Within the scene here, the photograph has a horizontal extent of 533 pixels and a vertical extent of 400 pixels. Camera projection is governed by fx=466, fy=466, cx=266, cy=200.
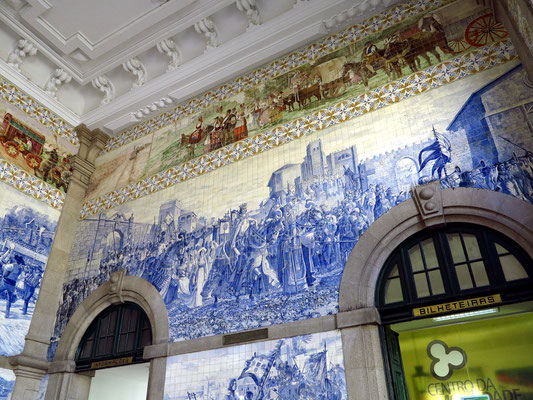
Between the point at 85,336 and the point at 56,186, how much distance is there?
3.24 metres

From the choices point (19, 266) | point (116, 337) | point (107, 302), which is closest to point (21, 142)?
point (19, 266)

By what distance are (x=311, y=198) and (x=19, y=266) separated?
5.60 m

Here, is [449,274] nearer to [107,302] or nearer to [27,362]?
[107,302]

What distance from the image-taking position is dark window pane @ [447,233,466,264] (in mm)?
5777

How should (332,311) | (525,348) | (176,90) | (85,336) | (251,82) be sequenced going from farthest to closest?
1. (176,90)
2. (251,82)
3. (85,336)
4. (525,348)
5. (332,311)

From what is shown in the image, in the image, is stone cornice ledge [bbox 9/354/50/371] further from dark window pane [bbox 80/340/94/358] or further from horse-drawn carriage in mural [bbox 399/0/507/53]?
horse-drawn carriage in mural [bbox 399/0/507/53]

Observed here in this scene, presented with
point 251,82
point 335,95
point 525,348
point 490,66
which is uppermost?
point 251,82

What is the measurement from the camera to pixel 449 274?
18.8ft

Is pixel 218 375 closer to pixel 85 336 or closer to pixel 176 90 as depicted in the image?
pixel 85 336

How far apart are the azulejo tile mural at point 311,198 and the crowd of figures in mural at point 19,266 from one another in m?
0.73

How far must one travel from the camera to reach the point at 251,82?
29.5 ft

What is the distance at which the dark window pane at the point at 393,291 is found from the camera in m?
5.98

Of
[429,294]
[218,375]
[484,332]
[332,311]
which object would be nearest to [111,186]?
[218,375]

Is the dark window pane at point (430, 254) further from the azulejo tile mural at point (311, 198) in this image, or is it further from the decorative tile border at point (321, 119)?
the decorative tile border at point (321, 119)
